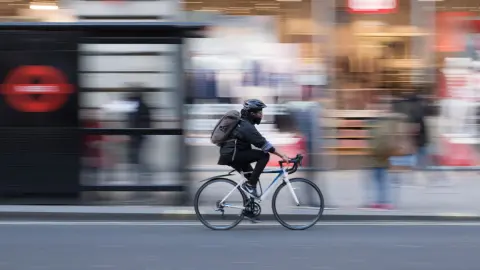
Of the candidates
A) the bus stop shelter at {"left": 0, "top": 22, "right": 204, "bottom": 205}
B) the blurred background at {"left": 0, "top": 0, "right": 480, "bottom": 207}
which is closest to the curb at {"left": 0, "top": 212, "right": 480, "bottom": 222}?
the bus stop shelter at {"left": 0, "top": 22, "right": 204, "bottom": 205}

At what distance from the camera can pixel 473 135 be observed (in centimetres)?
1488

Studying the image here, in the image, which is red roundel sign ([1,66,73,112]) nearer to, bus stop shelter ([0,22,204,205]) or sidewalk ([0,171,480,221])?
bus stop shelter ([0,22,204,205])

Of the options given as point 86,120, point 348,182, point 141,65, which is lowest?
point 348,182

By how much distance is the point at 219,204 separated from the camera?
9367 millimetres

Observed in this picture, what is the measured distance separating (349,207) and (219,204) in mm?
2459

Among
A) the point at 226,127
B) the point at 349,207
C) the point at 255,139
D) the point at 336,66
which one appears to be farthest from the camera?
the point at 336,66

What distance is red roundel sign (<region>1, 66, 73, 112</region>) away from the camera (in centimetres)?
1070

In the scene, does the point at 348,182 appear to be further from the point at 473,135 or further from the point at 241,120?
the point at 241,120

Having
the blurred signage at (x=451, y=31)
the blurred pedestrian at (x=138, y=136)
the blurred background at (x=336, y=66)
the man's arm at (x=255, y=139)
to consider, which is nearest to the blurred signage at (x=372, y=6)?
the blurred background at (x=336, y=66)

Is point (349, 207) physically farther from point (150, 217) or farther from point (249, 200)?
point (150, 217)

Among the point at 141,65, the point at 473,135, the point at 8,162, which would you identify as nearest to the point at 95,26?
the point at 141,65

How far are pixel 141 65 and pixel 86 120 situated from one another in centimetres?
111
